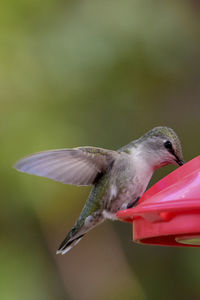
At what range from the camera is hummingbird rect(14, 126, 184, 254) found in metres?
3.32

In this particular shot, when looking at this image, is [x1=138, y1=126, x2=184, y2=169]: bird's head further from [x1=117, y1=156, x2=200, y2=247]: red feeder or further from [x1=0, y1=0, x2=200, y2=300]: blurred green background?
Answer: [x1=0, y1=0, x2=200, y2=300]: blurred green background

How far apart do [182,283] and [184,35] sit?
218cm

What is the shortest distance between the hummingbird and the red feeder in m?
0.54

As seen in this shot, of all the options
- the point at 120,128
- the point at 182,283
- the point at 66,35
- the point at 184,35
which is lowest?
the point at 182,283

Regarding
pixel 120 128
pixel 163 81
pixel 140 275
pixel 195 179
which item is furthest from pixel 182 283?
pixel 195 179

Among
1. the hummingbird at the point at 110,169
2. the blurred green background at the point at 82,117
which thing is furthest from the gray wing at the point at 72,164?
the blurred green background at the point at 82,117

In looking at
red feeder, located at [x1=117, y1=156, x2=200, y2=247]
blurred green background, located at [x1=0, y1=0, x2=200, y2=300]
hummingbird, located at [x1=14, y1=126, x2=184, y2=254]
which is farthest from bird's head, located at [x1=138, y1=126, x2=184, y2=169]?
blurred green background, located at [x1=0, y1=0, x2=200, y2=300]

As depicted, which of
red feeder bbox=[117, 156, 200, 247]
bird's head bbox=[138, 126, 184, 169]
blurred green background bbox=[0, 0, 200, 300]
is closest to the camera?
red feeder bbox=[117, 156, 200, 247]

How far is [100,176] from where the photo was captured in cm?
377

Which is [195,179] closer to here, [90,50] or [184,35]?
[90,50]

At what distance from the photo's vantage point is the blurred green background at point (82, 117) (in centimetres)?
493

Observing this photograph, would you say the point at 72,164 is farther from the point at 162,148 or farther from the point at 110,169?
the point at 162,148

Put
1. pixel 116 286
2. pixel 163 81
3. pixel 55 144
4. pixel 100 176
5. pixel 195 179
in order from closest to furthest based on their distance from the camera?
1. pixel 195 179
2. pixel 100 176
3. pixel 55 144
4. pixel 116 286
5. pixel 163 81

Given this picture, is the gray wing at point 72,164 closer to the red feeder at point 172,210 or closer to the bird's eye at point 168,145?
the bird's eye at point 168,145
